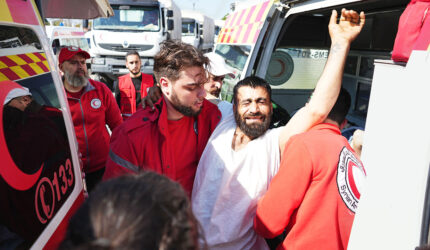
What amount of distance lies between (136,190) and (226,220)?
40.0 inches

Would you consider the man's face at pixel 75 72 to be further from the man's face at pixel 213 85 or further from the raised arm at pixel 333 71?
the raised arm at pixel 333 71

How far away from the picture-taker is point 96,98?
2848mm

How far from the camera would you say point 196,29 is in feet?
61.6

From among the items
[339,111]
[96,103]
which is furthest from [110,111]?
[339,111]

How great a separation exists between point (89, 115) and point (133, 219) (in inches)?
92.7

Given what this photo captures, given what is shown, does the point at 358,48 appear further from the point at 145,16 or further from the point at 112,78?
the point at 112,78

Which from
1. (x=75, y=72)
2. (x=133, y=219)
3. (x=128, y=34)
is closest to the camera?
(x=133, y=219)

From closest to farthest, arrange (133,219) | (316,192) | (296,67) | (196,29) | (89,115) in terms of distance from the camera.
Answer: (133,219) < (316,192) < (89,115) < (296,67) < (196,29)

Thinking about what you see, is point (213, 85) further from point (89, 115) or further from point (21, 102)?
point (21, 102)

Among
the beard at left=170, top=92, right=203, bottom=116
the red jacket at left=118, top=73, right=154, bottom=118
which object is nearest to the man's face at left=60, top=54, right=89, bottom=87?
the red jacket at left=118, top=73, right=154, bottom=118

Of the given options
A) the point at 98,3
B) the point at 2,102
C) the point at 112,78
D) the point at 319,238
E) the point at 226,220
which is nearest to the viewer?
the point at 2,102

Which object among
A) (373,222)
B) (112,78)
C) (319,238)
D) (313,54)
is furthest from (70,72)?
(112,78)

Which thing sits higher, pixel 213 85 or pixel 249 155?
pixel 213 85

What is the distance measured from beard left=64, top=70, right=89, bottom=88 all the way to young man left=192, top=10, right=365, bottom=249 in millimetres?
1627
